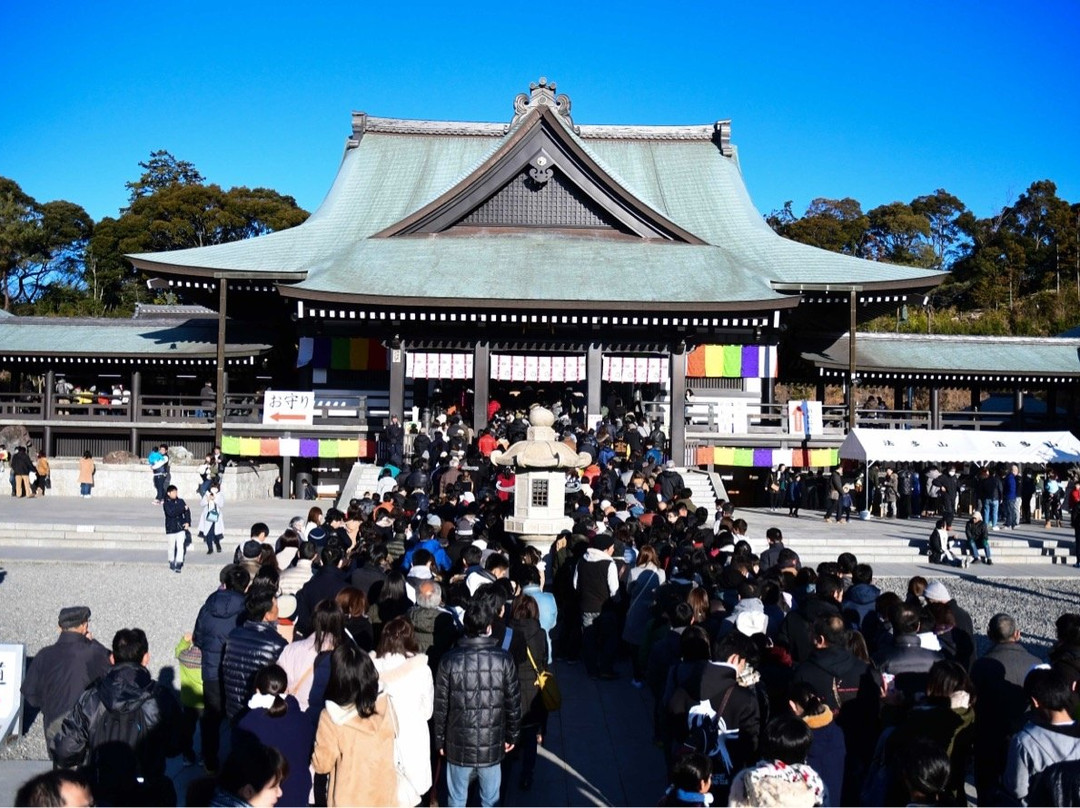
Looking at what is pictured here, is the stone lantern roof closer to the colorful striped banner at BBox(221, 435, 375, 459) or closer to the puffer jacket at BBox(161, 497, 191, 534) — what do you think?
the puffer jacket at BBox(161, 497, 191, 534)

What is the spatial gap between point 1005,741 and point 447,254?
79.4 feet

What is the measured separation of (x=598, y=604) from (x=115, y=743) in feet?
17.9

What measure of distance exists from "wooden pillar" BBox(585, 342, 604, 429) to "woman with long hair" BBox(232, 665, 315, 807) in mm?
20867

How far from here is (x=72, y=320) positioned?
3133 cm

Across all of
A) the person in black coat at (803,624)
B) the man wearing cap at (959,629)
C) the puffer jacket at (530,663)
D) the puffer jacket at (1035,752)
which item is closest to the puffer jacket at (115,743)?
the puffer jacket at (530,663)

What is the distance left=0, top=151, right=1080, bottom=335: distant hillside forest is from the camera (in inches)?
2156

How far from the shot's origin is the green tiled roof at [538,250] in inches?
1040

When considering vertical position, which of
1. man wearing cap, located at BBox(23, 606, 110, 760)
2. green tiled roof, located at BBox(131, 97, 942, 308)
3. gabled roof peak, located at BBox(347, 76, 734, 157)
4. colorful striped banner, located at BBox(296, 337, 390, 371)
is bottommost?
man wearing cap, located at BBox(23, 606, 110, 760)

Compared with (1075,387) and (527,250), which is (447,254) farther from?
(1075,387)

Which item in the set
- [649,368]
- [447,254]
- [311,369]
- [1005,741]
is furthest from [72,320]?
[1005,741]

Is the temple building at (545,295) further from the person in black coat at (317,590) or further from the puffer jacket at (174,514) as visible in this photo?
the person in black coat at (317,590)

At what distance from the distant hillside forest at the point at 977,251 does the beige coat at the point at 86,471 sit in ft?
130

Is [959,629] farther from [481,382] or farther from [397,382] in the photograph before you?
[397,382]

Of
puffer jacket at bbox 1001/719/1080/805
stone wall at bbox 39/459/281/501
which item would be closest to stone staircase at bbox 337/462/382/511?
stone wall at bbox 39/459/281/501
